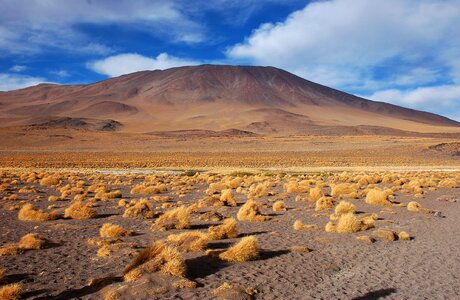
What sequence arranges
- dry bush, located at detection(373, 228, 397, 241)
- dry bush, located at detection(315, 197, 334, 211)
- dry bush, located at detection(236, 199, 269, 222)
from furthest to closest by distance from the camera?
1. dry bush, located at detection(315, 197, 334, 211)
2. dry bush, located at detection(236, 199, 269, 222)
3. dry bush, located at detection(373, 228, 397, 241)

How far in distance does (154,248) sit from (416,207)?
11.9m

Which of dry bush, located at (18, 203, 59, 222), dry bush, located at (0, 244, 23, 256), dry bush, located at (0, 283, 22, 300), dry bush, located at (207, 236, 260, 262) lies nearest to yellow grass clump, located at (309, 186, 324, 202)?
dry bush, located at (207, 236, 260, 262)

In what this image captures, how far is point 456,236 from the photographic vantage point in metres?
11.9

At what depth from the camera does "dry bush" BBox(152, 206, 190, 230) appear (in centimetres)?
1295

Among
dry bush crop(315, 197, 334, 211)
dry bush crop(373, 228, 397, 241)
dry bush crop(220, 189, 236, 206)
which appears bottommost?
dry bush crop(220, 189, 236, 206)

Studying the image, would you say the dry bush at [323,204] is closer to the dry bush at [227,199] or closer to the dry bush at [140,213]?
the dry bush at [227,199]

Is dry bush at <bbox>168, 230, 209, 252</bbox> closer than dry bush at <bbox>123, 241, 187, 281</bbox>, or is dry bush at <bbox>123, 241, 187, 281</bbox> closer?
dry bush at <bbox>123, 241, 187, 281</bbox>

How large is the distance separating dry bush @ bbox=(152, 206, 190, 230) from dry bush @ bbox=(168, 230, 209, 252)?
6.57ft

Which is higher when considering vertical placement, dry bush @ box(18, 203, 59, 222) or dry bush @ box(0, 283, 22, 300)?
dry bush @ box(0, 283, 22, 300)

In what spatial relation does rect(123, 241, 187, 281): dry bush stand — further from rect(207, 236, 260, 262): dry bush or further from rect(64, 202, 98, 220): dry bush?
rect(64, 202, 98, 220): dry bush

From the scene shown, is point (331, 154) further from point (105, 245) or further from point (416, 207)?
point (105, 245)

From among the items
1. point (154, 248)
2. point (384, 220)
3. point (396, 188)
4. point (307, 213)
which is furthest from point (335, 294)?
point (396, 188)

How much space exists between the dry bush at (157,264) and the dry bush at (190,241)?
167cm

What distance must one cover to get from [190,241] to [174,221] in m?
3.15
